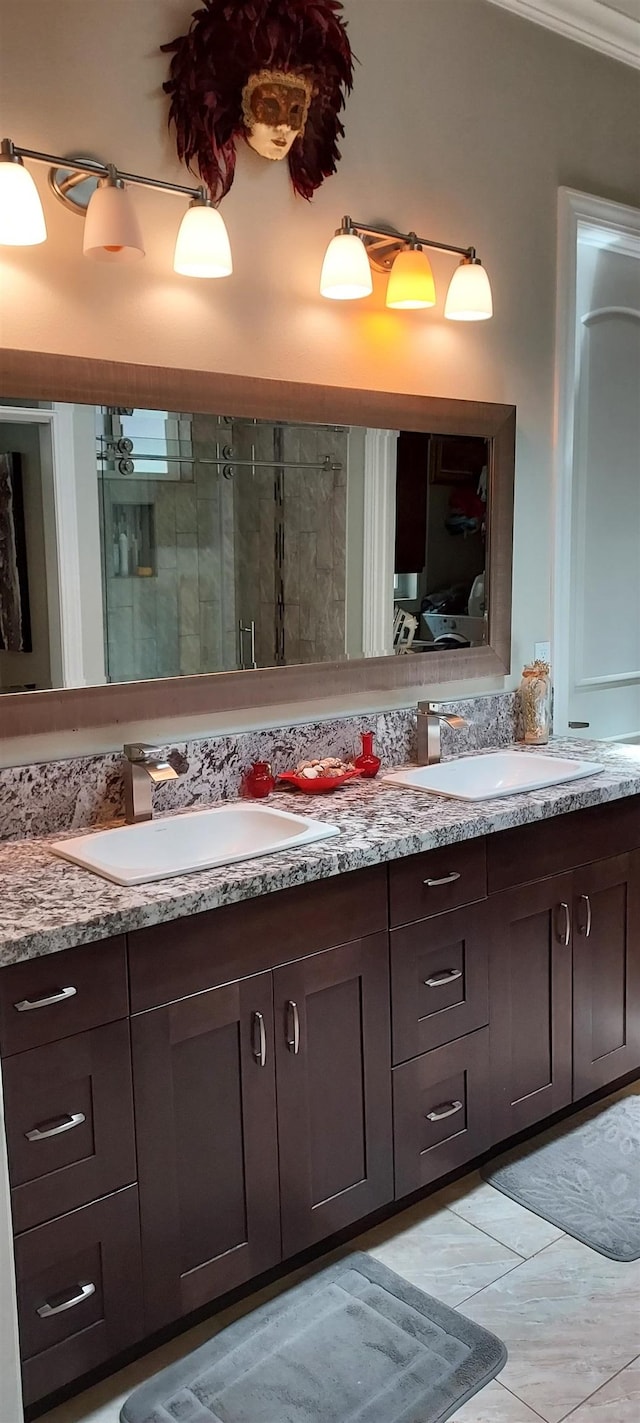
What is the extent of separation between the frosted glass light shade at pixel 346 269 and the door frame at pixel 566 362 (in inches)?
33.6

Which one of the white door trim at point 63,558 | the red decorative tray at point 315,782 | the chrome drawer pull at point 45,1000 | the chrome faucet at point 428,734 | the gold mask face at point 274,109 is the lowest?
the chrome drawer pull at point 45,1000

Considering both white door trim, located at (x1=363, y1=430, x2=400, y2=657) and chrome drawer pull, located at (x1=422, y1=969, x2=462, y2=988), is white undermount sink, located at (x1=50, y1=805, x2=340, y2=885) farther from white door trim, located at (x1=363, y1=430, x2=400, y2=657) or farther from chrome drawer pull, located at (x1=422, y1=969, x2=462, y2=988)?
white door trim, located at (x1=363, y1=430, x2=400, y2=657)

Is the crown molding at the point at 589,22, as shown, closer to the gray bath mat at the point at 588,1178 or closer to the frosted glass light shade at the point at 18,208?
the frosted glass light shade at the point at 18,208

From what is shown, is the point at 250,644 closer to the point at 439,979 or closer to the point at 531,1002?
the point at 439,979

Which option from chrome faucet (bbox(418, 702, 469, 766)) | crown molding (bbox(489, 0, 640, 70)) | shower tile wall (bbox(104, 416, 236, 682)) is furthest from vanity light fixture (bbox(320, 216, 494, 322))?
chrome faucet (bbox(418, 702, 469, 766))

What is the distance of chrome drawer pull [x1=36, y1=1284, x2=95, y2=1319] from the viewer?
1678mm

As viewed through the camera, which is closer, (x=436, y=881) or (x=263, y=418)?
(x=436, y=881)

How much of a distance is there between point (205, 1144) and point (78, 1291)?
0.95 feet

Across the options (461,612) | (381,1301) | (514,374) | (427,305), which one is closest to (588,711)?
(461,612)

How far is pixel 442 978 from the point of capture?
2.24 metres

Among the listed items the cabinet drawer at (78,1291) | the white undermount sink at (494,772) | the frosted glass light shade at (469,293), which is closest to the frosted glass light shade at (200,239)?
the frosted glass light shade at (469,293)

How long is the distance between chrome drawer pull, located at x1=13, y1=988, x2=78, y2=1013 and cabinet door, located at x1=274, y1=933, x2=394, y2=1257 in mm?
413

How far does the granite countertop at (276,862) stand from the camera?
1.66 m

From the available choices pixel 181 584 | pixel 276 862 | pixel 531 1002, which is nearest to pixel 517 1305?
pixel 531 1002
